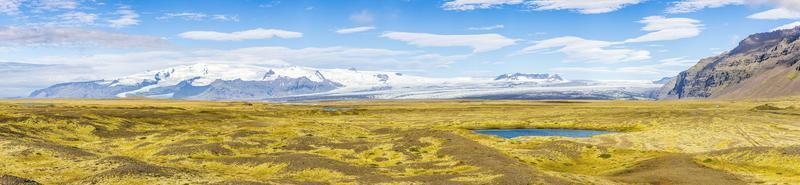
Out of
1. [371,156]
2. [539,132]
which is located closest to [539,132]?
[539,132]

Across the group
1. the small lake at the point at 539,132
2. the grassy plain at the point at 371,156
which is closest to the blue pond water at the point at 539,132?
the small lake at the point at 539,132

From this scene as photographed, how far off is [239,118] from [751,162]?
465 feet

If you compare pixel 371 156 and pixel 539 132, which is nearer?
pixel 371 156

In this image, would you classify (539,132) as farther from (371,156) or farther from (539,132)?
(371,156)

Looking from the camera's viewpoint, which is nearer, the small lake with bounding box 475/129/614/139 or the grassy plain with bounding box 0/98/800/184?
the grassy plain with bounding box 0/98/800/184

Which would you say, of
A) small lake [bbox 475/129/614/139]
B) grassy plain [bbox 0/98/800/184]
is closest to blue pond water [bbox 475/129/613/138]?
small lake [bbox 475/129/614/139]

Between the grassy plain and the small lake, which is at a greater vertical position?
the grassy plain

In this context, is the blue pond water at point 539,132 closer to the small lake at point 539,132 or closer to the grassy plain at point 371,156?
the small lake at point 539,132

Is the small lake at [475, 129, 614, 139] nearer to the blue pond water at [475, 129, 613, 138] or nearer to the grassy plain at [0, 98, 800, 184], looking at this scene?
the blue pond water at [475, 129, 613, 138]

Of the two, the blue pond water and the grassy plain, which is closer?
the grassy plain

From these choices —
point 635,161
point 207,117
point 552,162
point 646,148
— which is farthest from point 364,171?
point 207,117

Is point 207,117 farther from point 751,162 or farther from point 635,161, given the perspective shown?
point 751,162

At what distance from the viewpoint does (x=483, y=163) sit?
74.5 m

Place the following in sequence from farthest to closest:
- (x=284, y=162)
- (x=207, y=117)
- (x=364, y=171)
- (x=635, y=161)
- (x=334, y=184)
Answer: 1. (x=207, y=117)
2. (x=635, y=161)
3. (x=284, y=162)
4. (x=364, y=171)
5. (x=334, y=184)
